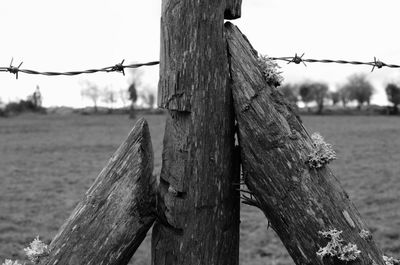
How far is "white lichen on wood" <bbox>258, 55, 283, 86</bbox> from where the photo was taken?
6.49 ft

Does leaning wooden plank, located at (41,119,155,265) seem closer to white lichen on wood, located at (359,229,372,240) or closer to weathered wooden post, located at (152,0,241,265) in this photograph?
weathered wooden post, located at (152,0,241,265)

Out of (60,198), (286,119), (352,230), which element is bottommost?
(60,198)

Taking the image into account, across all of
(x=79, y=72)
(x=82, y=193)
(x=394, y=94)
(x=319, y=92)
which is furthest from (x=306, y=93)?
(x=79, y=72)

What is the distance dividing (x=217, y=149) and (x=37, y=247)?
2.92 ft

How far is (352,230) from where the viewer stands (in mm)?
1871

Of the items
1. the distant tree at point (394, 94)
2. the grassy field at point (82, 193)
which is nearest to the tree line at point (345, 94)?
the distant tree at point (394, 94)

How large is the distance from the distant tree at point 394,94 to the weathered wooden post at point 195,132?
76804 millimetres

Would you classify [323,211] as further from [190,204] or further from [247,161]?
[190,204]

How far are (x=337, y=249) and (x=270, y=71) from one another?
0.81m

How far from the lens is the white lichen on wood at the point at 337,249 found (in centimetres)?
181

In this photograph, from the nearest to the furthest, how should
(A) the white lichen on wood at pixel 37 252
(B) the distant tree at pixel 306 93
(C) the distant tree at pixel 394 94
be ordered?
1. (A) the white lichen on wood at pixel 37 252
2. (C) the distant tree at pixel 394 94
3. (B) the distant tree at pixel 306 93

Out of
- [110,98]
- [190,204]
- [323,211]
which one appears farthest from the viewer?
[110,98]

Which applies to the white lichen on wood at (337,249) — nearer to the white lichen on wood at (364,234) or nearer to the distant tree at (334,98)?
the white lichen on wood at (364,234)

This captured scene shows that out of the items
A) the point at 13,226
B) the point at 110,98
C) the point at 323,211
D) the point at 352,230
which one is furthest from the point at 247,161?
the point at 110,98
